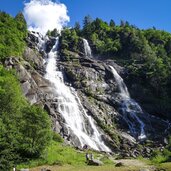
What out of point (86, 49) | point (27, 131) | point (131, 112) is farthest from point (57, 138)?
point (86, 49)

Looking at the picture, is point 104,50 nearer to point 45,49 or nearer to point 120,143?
point 45,49

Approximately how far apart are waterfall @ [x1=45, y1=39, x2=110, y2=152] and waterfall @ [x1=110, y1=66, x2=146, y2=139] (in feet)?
28.7

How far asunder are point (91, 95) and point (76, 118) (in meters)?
14.0

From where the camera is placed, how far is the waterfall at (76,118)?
217 feet

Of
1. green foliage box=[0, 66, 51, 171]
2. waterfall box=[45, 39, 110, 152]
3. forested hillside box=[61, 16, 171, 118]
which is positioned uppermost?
forested hillside box=[61, 16, 171, 118]

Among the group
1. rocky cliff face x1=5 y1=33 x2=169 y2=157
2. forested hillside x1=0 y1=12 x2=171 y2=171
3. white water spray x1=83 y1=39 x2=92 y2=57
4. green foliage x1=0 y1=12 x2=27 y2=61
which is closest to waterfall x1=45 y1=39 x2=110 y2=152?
rocky cliff face x1=5 y1=33 x2=169 y2=157

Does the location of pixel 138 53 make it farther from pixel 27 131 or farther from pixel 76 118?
pixel 27 131

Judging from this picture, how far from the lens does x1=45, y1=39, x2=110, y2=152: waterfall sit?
6625 centimetres

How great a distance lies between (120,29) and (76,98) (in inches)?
2548

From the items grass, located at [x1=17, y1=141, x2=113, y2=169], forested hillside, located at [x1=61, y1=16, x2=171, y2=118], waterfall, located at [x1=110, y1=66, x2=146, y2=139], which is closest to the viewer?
grass, located at [x1=17, y1=141, x2=113, y2=169]

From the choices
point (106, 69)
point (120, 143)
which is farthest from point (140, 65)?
point (120, 143)

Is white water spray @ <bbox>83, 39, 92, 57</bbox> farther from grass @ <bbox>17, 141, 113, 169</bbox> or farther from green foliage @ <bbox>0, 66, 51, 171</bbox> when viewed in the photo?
green foliage @ <bbox>0, 66, 51, 171</bbox>

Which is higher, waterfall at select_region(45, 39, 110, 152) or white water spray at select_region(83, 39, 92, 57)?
white water spray at select_region(83, 39, 92, 57)

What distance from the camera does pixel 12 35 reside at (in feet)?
335
